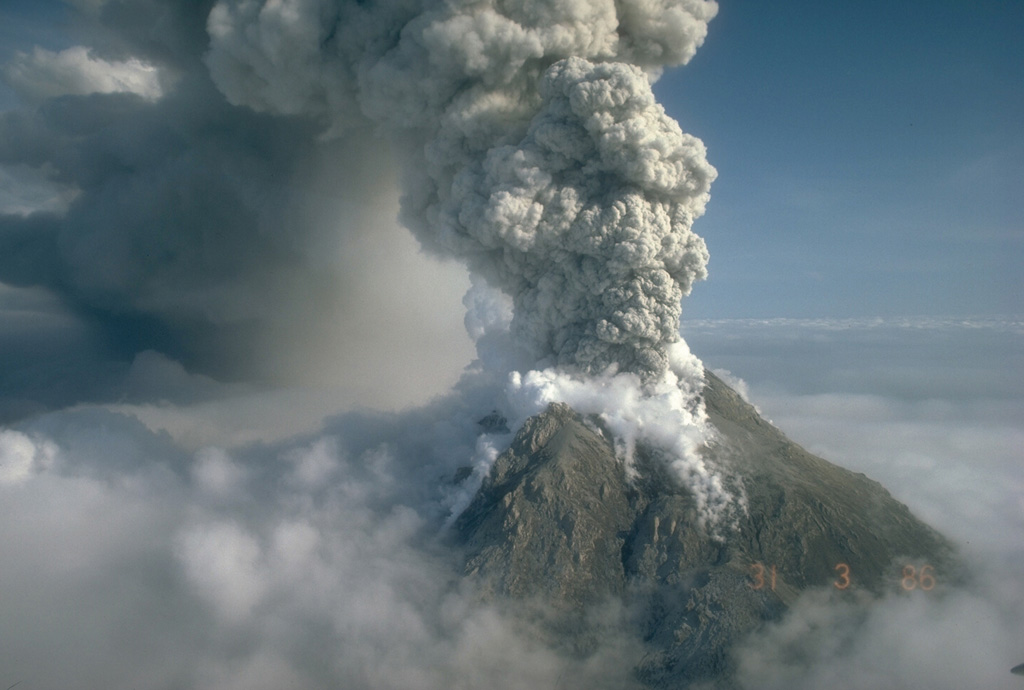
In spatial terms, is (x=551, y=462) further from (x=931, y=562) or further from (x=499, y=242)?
(x=931, y=562)

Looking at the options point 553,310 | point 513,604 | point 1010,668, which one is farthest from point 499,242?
point 1010,668

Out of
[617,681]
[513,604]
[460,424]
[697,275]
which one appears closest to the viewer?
[617,681]

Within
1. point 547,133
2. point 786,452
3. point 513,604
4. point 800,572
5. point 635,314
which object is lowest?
point 513,604

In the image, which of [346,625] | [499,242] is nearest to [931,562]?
[499,242]

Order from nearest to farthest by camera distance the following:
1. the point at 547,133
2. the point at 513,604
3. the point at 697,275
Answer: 1. the point at 513,604
2. the point at 547,133
3. the point at 697,275

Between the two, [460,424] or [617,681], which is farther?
[460,424]

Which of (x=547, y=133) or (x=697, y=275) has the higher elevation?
(x=547, y=133)
